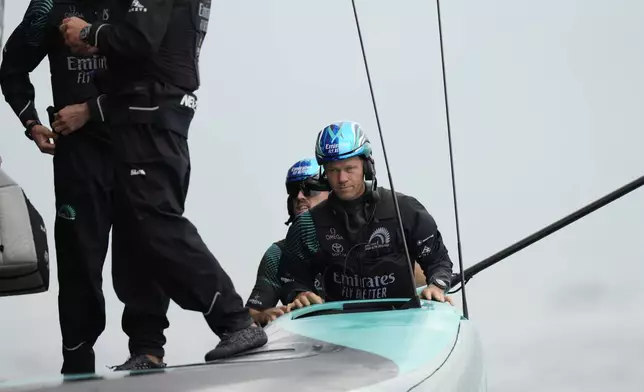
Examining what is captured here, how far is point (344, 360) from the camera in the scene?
252 centimetres

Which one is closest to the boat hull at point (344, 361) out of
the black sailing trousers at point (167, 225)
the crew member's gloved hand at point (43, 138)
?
the black sailing trousers at point (167, 225)

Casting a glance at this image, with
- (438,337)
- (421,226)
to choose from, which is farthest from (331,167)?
(438,337)

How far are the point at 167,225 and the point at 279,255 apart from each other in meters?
2.77

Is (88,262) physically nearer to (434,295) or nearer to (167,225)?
(167,225)

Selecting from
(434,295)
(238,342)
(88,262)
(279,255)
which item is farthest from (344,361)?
(279,255)

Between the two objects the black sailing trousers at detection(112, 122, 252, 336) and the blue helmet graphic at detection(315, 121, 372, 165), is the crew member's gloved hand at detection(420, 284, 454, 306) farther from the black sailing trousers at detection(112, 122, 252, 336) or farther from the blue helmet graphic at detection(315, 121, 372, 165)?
the black sailing trousers at detection(112, 122, 252, 336)

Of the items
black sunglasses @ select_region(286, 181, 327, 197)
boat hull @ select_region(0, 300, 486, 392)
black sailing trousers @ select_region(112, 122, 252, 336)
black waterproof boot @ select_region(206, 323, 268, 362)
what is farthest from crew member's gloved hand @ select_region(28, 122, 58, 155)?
black sunglasses @ select_region(286, 181, 327, 197)

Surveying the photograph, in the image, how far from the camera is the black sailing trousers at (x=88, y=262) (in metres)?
3.50

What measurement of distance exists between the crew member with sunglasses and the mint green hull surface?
39.1 inches

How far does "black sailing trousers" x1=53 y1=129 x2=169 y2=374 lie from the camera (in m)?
3.50

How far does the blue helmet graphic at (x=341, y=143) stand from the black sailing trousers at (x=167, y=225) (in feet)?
6.06

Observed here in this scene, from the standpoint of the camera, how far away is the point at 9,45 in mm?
4277

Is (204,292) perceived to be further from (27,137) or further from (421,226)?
(421,226)

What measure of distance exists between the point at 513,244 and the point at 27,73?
2.55 meters
